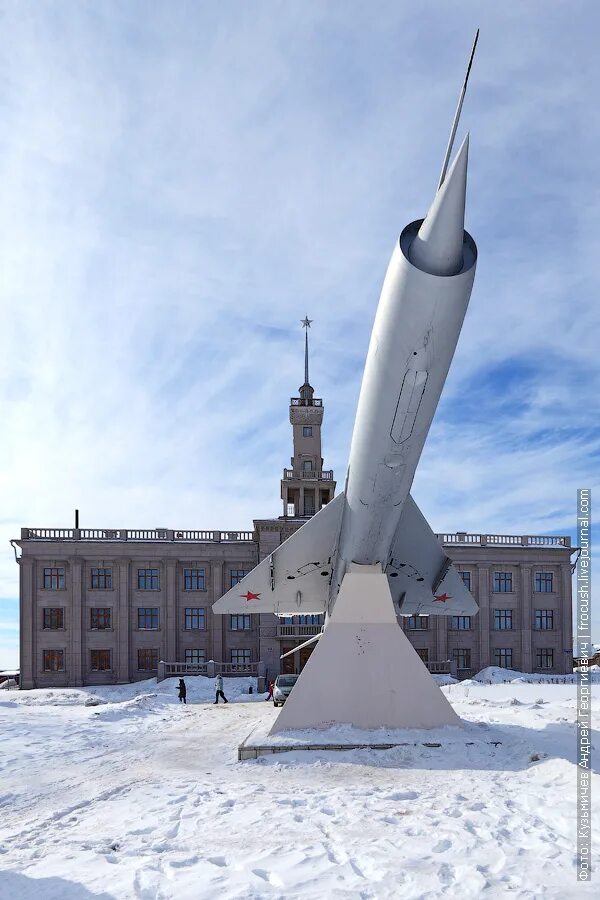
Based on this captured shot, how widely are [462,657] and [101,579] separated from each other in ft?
72.0

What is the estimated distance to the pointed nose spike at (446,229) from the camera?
296 inches

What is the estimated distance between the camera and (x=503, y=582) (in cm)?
4009

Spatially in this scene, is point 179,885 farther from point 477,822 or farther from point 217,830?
point 477,822

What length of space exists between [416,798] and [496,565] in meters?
32.9

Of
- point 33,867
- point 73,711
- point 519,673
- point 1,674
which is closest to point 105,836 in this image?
point 33,867

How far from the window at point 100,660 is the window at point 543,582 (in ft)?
85.6

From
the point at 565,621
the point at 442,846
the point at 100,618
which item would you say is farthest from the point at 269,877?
the point at 565,621

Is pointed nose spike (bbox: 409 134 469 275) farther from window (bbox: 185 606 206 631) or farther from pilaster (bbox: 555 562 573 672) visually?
pilaster (bbox: 555 562 573 672)

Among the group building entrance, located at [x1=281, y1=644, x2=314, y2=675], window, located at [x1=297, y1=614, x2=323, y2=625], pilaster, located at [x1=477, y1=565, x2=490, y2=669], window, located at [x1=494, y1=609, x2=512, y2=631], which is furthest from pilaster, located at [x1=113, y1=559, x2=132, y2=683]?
window, located at [x1=494, y1=609, x2=512, y2=631]

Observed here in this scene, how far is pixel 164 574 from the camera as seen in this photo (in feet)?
124

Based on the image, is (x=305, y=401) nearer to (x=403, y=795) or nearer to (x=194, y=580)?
(x=194, y=580)

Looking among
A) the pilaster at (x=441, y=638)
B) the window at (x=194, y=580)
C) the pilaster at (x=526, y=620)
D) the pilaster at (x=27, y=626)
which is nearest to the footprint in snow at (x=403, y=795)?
the window at (x=194, y=580)

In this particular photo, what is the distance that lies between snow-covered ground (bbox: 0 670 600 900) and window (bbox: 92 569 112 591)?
2295 centimetres

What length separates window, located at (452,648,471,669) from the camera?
39094mm
